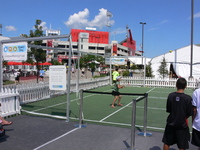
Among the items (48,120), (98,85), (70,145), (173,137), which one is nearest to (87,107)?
(48,120)

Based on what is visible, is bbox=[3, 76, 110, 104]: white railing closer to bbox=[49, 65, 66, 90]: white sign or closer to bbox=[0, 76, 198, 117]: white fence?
bbox=[0, 76, 198, 117]: white fence

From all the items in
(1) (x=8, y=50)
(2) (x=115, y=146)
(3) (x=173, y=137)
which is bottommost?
(2) (x=115, y=146)

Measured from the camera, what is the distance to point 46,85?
12945mm

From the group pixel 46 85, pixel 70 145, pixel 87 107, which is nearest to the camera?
pixel 70 145

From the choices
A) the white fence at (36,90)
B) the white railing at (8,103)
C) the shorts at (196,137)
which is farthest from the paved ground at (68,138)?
the shorts at (196,137)

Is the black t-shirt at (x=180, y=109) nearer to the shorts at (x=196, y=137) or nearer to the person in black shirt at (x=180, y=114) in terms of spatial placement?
the person in black shirt at (x=180, y=114)

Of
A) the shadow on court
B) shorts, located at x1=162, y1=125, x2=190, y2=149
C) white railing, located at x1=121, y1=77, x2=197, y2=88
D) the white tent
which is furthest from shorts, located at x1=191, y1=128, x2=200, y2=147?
the white tent

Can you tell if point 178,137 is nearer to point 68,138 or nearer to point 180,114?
point 180,114

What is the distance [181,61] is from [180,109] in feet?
91.7

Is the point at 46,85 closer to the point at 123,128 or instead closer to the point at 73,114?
the point at 73,114

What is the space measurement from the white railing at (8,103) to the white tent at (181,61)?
22643mm

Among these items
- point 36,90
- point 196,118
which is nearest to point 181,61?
point 36,90

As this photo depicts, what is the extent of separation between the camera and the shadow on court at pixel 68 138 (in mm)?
5266

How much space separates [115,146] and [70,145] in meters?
1.15
